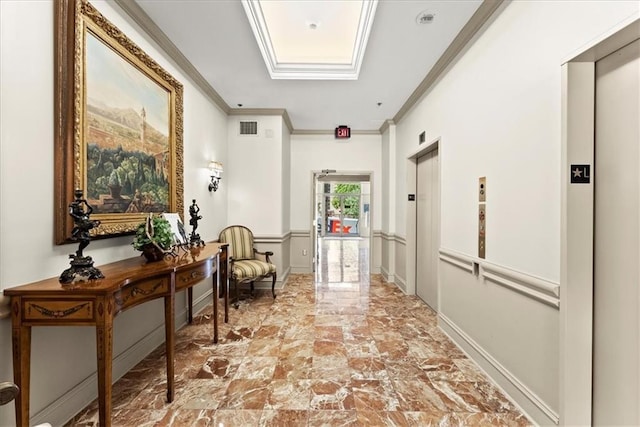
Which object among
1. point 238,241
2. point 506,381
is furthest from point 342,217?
point 506,381

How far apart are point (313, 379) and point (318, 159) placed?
4.41 meters

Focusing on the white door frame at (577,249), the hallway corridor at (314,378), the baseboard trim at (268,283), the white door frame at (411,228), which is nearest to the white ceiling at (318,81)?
the white door frame at (411,228)

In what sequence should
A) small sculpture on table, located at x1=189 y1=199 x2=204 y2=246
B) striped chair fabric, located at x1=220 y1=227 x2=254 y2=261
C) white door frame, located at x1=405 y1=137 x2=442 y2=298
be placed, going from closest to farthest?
small sculpture on table, located at x1=189 y1=199 x2=204 y2=246, striped chair fabric, located at x1=220 y1=227 x2=254 y2=261, white door frame, located at x1=405 y1=137 x2=442 y2=298

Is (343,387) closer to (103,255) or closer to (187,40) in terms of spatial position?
(103,255)

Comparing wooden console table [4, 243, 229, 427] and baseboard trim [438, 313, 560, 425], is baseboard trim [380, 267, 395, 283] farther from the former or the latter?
wooden console table [4, 243, 229, 427]

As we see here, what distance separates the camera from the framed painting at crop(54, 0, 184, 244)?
1745 millimetres

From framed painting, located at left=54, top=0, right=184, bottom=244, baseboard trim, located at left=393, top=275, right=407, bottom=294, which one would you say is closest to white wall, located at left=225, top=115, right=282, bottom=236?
framed painting, located at left=54, top=0, right=184, bottom=244

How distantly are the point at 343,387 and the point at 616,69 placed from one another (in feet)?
8.61

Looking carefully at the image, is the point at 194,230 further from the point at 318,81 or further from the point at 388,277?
the point at 388,277

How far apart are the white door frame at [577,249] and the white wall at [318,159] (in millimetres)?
4332

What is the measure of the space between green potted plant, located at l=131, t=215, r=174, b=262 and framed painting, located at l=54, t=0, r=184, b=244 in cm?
20

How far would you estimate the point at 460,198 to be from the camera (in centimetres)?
288

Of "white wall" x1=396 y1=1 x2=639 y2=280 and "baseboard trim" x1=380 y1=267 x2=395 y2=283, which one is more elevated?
"white wall" x1=396 y1=1 x2=639 y2=280

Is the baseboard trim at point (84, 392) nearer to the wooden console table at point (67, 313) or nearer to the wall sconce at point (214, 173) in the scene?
the wooden console table at point (67, 313)
